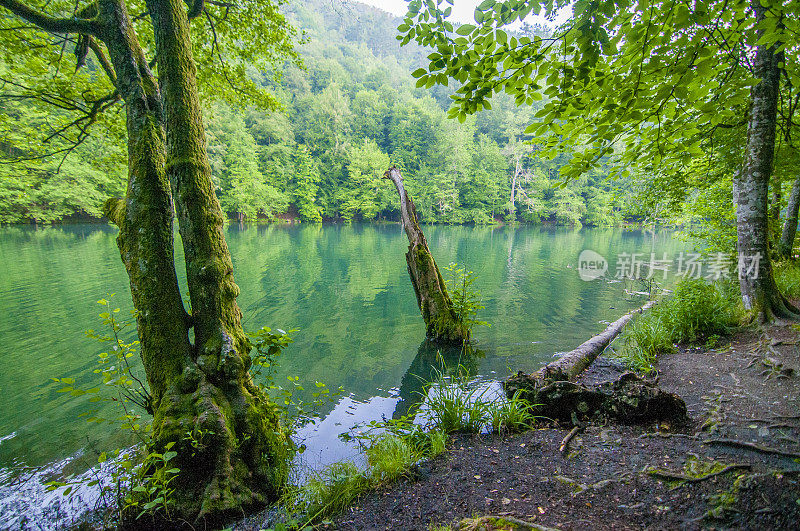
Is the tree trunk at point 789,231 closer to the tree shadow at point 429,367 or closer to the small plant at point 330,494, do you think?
the tree shadow at point 429,367

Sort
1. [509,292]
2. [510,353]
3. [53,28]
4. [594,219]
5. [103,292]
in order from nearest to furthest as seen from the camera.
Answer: [53,28]
[510,353]
[103,292]
[509,292]
[594,219]

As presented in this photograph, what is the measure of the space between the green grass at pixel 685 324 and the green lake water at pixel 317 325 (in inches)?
54.8

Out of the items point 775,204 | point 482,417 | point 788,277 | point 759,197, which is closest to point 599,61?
point 482,417

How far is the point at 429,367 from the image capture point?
6328 mm

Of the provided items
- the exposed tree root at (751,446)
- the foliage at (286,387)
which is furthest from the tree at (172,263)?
the exposed tree root at (751,446)

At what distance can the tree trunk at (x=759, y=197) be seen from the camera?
4.41 m

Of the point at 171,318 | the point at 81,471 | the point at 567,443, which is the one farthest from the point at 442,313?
the point at 81,471

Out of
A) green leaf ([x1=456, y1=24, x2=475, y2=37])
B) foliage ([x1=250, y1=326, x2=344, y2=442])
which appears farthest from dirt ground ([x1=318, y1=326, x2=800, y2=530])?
green leaf ([x1=456, y1=24, x2=475, y2=37])

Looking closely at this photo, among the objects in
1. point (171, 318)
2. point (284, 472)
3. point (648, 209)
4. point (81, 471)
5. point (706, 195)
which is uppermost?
point (706, 195)

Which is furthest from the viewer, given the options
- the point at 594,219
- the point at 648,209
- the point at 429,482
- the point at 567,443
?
the point at 594,219

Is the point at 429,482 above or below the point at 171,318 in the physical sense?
below

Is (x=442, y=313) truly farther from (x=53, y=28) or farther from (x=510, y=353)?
(x=53, y=28)

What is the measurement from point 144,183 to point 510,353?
6.47 meters

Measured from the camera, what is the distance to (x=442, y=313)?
23.1 feet
